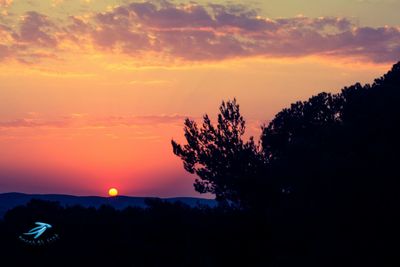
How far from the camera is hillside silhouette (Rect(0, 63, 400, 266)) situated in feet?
103

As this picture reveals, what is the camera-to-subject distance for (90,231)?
6178 centimetres

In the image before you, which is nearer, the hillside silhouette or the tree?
the hillside silhouette

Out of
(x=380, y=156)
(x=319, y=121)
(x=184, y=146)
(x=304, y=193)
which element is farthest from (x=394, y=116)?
(x=184, y=146)

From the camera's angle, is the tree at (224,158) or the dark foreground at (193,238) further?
the tree at (224,158)

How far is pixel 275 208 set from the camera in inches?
1690

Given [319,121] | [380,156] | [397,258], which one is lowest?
[397,258]

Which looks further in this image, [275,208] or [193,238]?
[193,238]

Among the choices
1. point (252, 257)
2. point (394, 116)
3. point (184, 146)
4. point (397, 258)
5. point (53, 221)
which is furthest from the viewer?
point (53, 221)

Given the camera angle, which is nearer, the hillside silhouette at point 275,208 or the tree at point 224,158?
the hillside silhouette at point 275,208

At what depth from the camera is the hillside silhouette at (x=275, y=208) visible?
31.3 metres

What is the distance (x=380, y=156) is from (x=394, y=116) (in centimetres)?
420

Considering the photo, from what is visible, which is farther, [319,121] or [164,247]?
[319,121]

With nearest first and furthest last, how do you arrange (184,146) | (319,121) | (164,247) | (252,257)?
1. (252,257)
2. (164,247)
3. (319,121)
4. (184,146)

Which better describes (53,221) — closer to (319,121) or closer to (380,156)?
(319,121)
